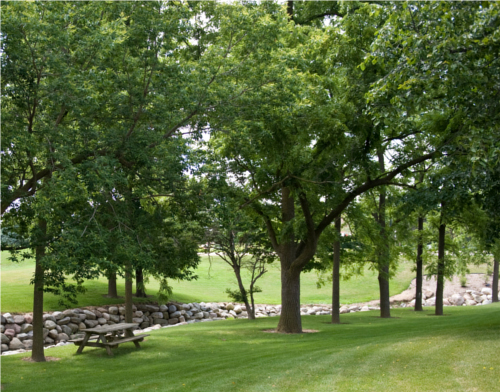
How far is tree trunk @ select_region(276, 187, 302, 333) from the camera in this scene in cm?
1725

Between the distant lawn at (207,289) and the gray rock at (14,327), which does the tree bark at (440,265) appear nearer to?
the distant lawn at (207,289)

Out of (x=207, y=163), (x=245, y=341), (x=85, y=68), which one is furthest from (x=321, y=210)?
(x=85, y=68)

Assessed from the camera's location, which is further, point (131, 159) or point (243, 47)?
point (243, 47)

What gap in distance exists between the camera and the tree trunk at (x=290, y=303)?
17.3 meters

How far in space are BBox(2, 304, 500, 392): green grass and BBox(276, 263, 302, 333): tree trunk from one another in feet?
8.99

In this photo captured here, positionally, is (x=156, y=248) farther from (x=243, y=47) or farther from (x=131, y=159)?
(x=243, y=47)

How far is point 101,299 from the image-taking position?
2527 cm

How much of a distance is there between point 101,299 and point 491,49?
22503 millimetres

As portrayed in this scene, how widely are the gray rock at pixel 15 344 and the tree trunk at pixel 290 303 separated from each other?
9.97 m

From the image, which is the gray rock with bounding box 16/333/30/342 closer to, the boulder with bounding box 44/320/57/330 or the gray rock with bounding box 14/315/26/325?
the gray rock with bounding box 14/315/26/325

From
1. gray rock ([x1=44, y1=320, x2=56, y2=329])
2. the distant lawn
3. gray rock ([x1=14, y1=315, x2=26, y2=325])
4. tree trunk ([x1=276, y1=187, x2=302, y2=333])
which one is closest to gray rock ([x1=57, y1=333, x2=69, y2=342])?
gray rock ([x1=44, y1=320, x2=56, y2=329])

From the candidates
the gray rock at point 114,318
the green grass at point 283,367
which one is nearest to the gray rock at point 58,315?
the gray rock at point 114,318

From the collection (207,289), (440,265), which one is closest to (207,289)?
(207,289)

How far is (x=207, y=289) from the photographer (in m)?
37.5
